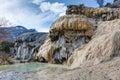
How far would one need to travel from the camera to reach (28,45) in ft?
138

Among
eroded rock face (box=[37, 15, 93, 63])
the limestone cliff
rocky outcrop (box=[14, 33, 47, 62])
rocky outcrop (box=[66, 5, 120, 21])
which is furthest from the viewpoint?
rocky outcrop (box=[14, 33, 47, 62])

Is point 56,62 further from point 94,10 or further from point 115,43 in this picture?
point 115,43

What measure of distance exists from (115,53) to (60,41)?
16.1 metres

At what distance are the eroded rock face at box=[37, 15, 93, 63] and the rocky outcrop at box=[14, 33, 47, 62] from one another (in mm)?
10633

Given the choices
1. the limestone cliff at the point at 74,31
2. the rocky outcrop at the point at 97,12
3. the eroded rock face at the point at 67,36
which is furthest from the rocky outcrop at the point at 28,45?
the eroded rock face at the point at 67,36

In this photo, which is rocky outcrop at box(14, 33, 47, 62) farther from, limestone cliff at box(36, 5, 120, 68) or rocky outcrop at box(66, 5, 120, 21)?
rocky outcrop at box(66, 5, 120, 21)

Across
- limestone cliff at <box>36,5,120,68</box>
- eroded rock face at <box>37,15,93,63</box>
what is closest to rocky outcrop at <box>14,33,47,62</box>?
limestone cliff at <box>36,5,120,68</box>

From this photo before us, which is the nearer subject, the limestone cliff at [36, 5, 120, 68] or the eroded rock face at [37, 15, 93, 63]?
the limestone cliff at [36, 5, 120, 68]

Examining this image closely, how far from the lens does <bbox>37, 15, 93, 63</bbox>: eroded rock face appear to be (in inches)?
1017

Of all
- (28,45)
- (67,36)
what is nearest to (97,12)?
(67,36)

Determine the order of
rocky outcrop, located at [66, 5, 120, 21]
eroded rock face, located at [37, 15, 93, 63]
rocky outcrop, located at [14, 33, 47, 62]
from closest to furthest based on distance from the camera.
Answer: eroded rock face, located at [37, 15, 93, 63] → rocky outcrop, located at [66, 5, 120, 21] → rocky outcrop, located at [14, 33, 47, 62]

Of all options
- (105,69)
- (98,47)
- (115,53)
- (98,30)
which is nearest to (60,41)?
(98,30)

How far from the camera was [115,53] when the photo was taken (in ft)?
39.6

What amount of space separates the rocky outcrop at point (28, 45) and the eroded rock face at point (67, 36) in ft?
34.9
